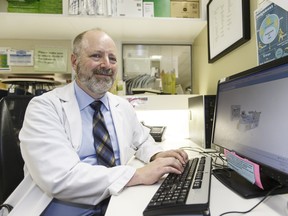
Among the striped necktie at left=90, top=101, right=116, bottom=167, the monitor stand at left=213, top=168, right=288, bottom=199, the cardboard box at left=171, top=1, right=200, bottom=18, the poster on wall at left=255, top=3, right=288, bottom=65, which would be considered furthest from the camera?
the cardboard box at left=171, top=1, right=200, bottom=18

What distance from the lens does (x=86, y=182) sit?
0.73 metres

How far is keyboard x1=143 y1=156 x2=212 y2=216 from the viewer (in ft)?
1.74

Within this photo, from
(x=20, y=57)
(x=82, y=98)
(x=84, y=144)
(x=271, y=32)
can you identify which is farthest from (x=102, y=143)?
(x=20, y=57)

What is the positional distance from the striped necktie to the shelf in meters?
0.87

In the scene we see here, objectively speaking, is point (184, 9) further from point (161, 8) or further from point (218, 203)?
point (218, 203)

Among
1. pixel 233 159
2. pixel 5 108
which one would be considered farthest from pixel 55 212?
pixel 233 159

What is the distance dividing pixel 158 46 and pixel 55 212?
1.58m

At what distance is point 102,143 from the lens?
1013 mm

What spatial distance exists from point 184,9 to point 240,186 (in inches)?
54.9

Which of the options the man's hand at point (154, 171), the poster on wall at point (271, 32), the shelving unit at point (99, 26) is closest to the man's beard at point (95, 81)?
the man's hand at point (154, 171)

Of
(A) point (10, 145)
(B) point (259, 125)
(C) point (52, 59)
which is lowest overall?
(A) point (10, 145)

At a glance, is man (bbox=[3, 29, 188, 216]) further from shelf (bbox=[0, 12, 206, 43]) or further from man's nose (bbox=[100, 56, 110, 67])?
shelf (bbox=[0, 12, 206, 43])

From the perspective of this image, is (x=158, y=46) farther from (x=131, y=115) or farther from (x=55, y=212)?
(x=55, y=212)

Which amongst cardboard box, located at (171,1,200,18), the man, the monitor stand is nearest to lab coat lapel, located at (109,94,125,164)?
the man
